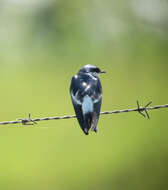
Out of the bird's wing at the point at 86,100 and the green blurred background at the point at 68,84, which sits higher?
the green blurred background at the point at 68,84

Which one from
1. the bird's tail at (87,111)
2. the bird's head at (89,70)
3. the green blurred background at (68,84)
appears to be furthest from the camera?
the green blurred background at (68,84)

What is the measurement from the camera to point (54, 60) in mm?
19297

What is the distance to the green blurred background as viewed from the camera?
15.0 meters

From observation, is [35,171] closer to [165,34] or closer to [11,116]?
[11,116]

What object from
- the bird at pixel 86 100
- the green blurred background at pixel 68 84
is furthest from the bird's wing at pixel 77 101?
the green blurred background at pixel 68 84

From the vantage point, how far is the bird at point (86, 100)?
227 inches

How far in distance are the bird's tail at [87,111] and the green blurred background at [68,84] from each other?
7900mm

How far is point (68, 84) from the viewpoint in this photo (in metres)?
16.0

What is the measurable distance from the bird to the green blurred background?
7633 millimetres

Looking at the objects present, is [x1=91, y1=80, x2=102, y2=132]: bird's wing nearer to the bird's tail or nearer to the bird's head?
the bird's tail

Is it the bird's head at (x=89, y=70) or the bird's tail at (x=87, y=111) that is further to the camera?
the bird's head at (x=89, y=70)

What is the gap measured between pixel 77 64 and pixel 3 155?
15.3 ft

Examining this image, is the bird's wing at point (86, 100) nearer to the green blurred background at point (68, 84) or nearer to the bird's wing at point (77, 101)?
the bird's wing at point (77, 101)

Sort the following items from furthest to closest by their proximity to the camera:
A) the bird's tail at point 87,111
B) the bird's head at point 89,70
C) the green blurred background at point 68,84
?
1. the green blurred background at point 68,84
2. the bird's head at point 89,70
3. the bird's tail at point 87,111
